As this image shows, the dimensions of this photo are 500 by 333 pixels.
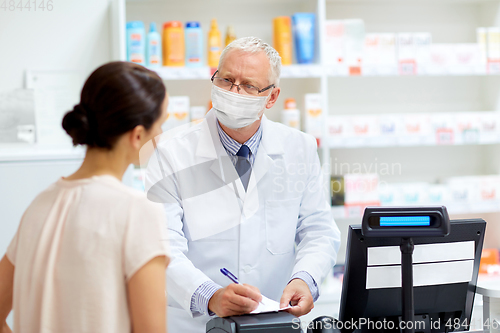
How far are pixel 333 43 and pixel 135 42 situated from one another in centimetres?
115

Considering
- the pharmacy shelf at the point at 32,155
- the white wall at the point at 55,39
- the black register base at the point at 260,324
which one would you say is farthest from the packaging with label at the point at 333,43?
the black register base at the point at 260,324

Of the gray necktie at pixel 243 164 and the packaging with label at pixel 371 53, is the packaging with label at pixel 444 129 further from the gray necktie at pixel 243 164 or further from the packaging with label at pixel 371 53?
the gray necktie at pixel 243 164

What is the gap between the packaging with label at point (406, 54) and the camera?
279 cm

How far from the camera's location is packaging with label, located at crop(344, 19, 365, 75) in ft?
8.99

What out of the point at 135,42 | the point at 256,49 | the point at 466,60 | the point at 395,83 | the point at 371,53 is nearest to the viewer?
the point at 256,49

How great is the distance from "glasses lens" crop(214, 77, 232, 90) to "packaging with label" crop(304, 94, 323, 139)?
1.11m

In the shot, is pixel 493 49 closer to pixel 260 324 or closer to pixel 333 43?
pixel 333 43

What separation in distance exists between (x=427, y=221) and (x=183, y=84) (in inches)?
85.0

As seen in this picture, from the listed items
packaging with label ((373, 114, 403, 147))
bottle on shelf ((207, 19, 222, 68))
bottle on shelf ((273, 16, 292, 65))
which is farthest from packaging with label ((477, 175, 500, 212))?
bottle on shelf ((207, 19, 222, 68))

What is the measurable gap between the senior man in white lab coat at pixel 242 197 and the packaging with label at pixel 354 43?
1.13 m

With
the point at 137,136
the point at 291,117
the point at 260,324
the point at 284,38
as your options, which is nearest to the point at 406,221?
the point at 260,324

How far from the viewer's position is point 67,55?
2846 mm

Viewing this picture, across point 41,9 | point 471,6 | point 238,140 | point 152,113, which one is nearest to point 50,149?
point 41,9

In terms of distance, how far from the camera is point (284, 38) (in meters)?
2.75
